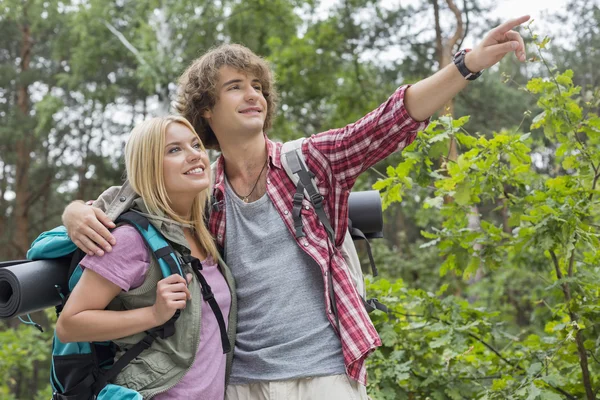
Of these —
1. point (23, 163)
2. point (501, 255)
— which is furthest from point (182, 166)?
point (23, 163)

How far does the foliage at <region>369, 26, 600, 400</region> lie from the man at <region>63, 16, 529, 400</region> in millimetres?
986

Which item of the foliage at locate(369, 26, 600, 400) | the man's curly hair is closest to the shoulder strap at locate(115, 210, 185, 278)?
the man's curly hair

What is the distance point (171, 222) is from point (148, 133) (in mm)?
315

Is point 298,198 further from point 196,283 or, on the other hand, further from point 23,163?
point 23,163

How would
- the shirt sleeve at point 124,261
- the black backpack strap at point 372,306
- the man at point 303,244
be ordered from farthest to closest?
the black backpack strap at point 372,306 → the man at point 303,244 → the shirt sleeve at point 124,261

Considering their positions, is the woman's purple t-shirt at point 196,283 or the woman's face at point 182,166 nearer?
the woman's purple t-shirt at point 196,283

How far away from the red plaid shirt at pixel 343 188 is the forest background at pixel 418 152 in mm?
944

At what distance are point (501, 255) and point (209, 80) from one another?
1.88 m

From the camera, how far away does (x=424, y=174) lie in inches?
126

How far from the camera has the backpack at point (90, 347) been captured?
1.90 metres

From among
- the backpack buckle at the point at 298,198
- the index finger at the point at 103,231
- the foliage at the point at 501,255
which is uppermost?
the index finger at the point at 103,231

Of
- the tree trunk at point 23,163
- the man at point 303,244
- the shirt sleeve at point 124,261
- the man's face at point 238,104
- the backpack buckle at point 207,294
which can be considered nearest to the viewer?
the shirt sleeve at point 124,261

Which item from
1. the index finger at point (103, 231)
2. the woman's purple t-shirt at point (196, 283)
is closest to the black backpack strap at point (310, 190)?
the woman's purple t-shirt at point (196, 283)

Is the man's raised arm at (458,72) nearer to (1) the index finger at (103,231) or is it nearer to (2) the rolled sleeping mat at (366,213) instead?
(2) the rolled sleeping mat at (366,213)
